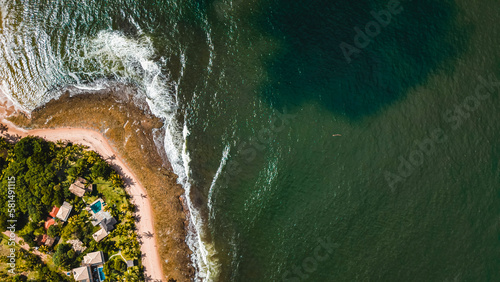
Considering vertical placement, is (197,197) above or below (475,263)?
above

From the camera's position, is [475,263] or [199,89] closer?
[475,263]

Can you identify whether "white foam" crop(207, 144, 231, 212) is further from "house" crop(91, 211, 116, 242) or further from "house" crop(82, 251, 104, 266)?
"house" crop(82, 251, 104, 266)

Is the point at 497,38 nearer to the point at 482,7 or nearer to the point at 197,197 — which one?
the point at 482,7

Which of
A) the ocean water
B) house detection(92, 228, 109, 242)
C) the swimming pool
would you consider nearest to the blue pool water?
house detection(92, 228, 109, 242)

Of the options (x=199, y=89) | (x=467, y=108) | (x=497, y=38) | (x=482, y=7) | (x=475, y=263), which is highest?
(x=199, y=89)

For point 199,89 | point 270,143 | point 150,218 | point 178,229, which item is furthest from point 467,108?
point 150,218

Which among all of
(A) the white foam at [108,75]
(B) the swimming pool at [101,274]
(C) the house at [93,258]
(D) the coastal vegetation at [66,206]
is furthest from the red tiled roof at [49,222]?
(A) the white foam at [108,75]

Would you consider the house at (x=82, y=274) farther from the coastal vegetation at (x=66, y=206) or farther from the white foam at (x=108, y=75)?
the white foam at (x=108, y=75)
